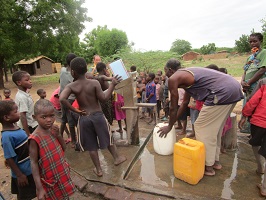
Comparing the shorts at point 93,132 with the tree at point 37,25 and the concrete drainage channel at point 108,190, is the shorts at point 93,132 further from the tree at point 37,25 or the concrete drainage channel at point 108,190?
the tree at point 37,25

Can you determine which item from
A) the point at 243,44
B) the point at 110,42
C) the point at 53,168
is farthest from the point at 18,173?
the point at 243,44

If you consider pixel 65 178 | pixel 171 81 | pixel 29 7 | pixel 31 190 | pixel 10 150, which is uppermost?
pixel 29 7

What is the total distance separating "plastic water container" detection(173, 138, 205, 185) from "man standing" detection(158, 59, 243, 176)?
0.20 meters

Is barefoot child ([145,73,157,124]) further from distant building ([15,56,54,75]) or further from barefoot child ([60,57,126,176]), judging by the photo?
distant building ([15,56,54,75])

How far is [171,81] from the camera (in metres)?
2.50

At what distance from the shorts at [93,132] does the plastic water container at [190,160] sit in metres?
1.05

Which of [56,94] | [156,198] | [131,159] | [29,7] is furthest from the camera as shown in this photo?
[29,7]

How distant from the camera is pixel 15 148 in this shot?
2.01 m

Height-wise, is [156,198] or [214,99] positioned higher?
[214,99]

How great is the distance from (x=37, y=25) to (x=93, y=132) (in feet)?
52.9

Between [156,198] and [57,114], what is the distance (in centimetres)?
293

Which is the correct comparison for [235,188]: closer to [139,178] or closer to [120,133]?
[139,178]

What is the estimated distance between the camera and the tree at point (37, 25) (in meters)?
14.6

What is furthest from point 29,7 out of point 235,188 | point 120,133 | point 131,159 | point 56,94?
point 235,188
